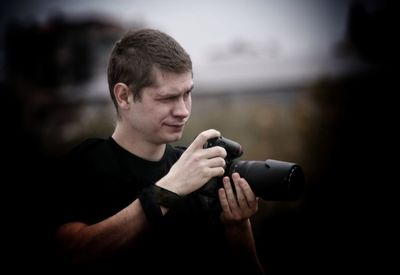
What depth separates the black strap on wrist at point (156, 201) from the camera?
170 centimetres

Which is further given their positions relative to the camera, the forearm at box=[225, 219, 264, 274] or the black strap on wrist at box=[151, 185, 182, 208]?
the forearm at box=[225, 219, 264, 274]

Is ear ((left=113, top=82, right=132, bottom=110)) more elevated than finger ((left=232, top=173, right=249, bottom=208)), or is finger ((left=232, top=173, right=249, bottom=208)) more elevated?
ear ((left=113, top=82, right=132, bottom=110))

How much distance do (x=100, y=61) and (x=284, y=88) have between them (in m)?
6.07

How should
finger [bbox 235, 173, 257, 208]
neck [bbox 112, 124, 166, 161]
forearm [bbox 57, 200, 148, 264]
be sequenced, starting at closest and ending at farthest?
forearm [bbox 57, 200, 148, 264]
finger [bbox 235, 173, 257, 208]
neck [bbox 112, 124, 166, 161]

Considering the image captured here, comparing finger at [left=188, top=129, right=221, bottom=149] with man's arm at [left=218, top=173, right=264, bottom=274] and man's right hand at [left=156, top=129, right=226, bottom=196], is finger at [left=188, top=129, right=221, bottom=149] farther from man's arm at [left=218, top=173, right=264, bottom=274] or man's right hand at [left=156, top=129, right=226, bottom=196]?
man's arm at [left=218, top=173, right=264, bottom=274]

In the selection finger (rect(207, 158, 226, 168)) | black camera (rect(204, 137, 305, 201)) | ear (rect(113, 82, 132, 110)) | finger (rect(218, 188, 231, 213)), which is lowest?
finger (rect(218, 188, 231, 213))

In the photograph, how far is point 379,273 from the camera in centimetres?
685

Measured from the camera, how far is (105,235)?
170 cm

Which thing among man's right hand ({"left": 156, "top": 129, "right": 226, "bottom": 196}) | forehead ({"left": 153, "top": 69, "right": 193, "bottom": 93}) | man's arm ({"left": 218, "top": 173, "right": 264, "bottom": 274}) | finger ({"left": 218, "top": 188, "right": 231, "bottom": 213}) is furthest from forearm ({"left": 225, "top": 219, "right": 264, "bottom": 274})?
forehead ({"left": 153, "top": 69, "right": 193, "bottom": 93})

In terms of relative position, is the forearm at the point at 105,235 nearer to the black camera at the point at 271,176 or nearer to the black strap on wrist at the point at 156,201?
the black strap on wrist at the point at 156,201

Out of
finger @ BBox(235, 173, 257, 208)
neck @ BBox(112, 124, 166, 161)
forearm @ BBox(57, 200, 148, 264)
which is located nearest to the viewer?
forearm @ BBox(57, 200, 148, 264)

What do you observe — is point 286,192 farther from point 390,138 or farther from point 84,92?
point 84,92

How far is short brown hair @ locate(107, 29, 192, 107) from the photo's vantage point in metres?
1.85

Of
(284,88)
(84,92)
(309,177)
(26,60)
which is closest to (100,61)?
(84,92)
